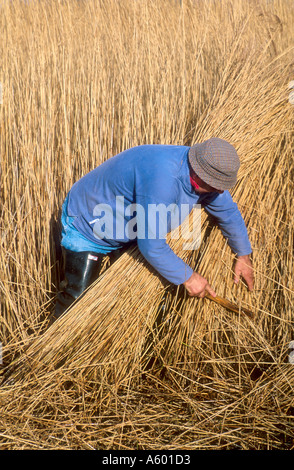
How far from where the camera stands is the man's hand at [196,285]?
1.82 meters

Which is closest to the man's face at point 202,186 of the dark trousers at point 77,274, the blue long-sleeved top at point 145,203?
the blue long-sleeved top at point 145,203

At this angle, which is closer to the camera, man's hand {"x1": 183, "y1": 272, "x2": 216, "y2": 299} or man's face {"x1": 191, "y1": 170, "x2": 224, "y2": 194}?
man's face {"x1": 191, "y1": 170, "x2": 224, "y2": 194}

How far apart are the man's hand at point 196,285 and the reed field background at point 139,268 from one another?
121 mm

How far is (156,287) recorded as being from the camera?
1.94 m

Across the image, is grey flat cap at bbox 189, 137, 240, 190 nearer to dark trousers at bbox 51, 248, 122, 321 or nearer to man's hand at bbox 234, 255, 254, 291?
man's hand at bbox 234, 255, 254, 291

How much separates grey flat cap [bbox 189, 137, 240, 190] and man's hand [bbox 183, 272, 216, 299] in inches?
14.4

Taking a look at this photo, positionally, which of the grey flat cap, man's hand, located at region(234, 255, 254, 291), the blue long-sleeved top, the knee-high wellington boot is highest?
the grey flat cap

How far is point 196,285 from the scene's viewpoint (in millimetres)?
1825

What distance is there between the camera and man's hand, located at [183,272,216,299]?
1817 mm

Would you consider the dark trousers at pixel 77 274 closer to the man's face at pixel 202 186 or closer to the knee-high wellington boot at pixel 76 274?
the knee-high wellington boot at pixel 76 274

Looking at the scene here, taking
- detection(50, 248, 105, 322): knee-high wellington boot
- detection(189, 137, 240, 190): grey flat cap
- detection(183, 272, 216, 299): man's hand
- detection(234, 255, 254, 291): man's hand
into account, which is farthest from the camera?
detection(50, 248, 105, 322): knee-high wellington boot

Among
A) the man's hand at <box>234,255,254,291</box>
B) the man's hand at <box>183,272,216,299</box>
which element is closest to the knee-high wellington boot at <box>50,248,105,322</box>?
the man's hand at <box>183,272,216,299</box>

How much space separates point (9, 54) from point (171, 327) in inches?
73.8

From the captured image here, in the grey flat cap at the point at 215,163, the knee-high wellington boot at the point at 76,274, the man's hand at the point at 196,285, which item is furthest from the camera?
the knee-high wellington boot at the point at 76,274
